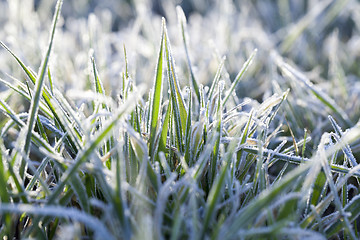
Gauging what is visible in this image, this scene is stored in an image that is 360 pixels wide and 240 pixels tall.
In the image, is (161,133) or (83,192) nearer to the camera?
(83,192)

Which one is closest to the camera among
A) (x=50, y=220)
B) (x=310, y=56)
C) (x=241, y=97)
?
(x=50, y=220)

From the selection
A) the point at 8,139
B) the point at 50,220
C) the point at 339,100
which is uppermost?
the point at 8,139

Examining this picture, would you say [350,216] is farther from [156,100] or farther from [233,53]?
[233,53]

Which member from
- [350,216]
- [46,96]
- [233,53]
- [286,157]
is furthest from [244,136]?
[233,53]

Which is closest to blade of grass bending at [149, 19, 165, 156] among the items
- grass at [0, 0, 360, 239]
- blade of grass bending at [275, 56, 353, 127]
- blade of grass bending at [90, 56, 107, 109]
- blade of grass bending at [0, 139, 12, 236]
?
grass at [0, 0, 360, 239]

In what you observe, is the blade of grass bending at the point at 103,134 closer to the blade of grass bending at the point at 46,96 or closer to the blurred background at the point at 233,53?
the blade of grass bending at the point at 46,96

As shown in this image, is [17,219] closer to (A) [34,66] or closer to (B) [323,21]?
(A) [34,66]

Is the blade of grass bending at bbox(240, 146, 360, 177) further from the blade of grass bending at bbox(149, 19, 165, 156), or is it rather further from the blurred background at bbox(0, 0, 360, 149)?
the blurred background at bbox(0, 0, 360, 149)

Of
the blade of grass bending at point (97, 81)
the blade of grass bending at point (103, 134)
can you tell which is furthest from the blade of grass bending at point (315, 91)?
the blade of grass bending at point (103, 134)

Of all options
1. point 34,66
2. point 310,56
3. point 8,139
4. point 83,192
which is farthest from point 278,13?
point 83,192
